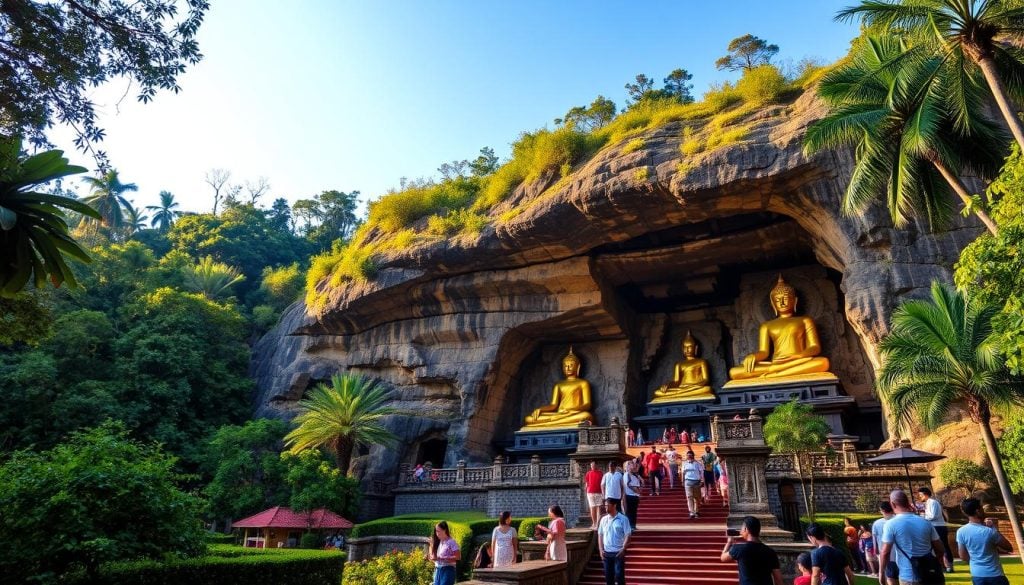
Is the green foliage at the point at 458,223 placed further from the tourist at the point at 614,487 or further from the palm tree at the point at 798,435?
the tourist at the point at 614,487

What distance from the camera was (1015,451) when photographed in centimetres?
877

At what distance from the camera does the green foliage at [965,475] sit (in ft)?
38.2

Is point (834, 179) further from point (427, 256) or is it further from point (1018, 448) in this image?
point (427, 256)

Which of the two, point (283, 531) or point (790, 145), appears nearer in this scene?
point (790, 145)

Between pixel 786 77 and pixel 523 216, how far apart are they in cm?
944

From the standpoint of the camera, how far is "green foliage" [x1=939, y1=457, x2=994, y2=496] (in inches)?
459

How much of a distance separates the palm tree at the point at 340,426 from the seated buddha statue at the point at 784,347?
482 inches

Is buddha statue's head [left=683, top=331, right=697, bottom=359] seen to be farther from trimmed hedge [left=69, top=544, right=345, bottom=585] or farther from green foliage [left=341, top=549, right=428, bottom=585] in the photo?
trimmed hedge [left=69, top=544, right=345, bottom=585]

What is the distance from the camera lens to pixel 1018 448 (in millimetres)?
8664

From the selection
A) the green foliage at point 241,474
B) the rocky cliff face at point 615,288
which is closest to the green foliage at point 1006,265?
the rocky cliff face at point 615,288

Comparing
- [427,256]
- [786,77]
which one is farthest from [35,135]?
[786,77]

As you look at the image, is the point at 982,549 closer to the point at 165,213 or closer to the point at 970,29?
the point at 970,29

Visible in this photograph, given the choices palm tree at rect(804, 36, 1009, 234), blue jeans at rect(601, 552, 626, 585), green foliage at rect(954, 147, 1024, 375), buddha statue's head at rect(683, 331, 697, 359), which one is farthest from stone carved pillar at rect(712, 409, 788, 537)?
buddha statue's head at rect(683, 331, 697, 359)

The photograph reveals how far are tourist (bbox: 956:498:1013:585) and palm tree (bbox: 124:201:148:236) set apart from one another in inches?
1960
